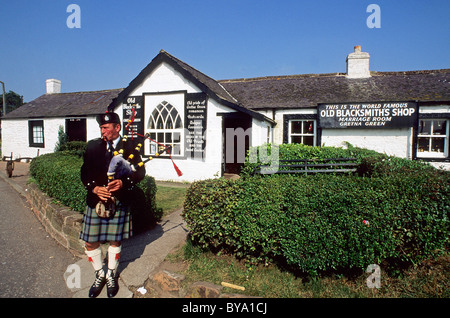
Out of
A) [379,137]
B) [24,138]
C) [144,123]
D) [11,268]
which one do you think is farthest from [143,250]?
[24,138]

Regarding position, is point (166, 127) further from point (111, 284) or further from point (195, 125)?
point (111, 284)

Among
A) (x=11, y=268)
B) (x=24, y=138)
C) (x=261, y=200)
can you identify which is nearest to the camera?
(x=261, y=200)

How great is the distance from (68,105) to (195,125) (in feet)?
45.5

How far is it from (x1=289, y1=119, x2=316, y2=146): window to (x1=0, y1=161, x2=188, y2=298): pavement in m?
8.08

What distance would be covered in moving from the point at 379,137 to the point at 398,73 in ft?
16.2

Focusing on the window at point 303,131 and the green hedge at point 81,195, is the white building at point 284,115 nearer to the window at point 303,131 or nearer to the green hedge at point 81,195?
the window at point 303,131

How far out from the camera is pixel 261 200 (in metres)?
3.51

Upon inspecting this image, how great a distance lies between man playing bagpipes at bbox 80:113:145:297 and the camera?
3.08 meters

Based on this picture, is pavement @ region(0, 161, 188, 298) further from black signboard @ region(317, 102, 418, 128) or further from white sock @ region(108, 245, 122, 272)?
black signboard @ region(317, 102, 418, 128)

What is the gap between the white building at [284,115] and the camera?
10.3 meters

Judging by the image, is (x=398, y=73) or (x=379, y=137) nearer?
(x=379, y=137)

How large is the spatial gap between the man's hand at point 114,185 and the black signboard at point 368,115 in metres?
10.1

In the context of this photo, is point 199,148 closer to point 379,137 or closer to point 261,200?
point 261,200
